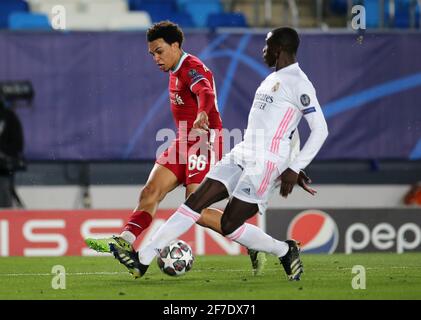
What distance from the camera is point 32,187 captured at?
1444cm

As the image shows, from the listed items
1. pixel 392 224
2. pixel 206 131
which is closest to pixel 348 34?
pixel 392 224

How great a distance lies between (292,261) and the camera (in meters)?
8.10

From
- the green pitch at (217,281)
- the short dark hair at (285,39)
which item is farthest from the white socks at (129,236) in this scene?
the short dark hair at (285,39)

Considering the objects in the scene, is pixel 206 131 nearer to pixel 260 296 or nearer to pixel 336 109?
pixel 260 296

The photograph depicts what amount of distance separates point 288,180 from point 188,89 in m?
1.78

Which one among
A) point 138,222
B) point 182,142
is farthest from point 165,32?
point 138,222

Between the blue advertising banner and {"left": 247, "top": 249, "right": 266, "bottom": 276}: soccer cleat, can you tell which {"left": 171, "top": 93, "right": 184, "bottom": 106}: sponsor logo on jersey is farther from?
the blue advertising banner

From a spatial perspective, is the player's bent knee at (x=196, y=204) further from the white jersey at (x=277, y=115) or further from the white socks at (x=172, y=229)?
the white jersey at (x=277, y=115)

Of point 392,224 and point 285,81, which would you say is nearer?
point 285,81

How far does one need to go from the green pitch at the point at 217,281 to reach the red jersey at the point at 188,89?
1.27 metres

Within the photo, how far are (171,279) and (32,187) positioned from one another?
629 centimetres

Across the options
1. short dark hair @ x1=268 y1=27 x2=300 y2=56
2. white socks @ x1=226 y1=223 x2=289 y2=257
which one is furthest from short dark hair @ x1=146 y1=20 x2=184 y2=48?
white socks @ x1=226 y1=223 x2=289 y2=257

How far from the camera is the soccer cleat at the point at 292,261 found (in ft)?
26.6

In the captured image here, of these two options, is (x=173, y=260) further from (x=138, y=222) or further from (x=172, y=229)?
(x=172, y=229)
